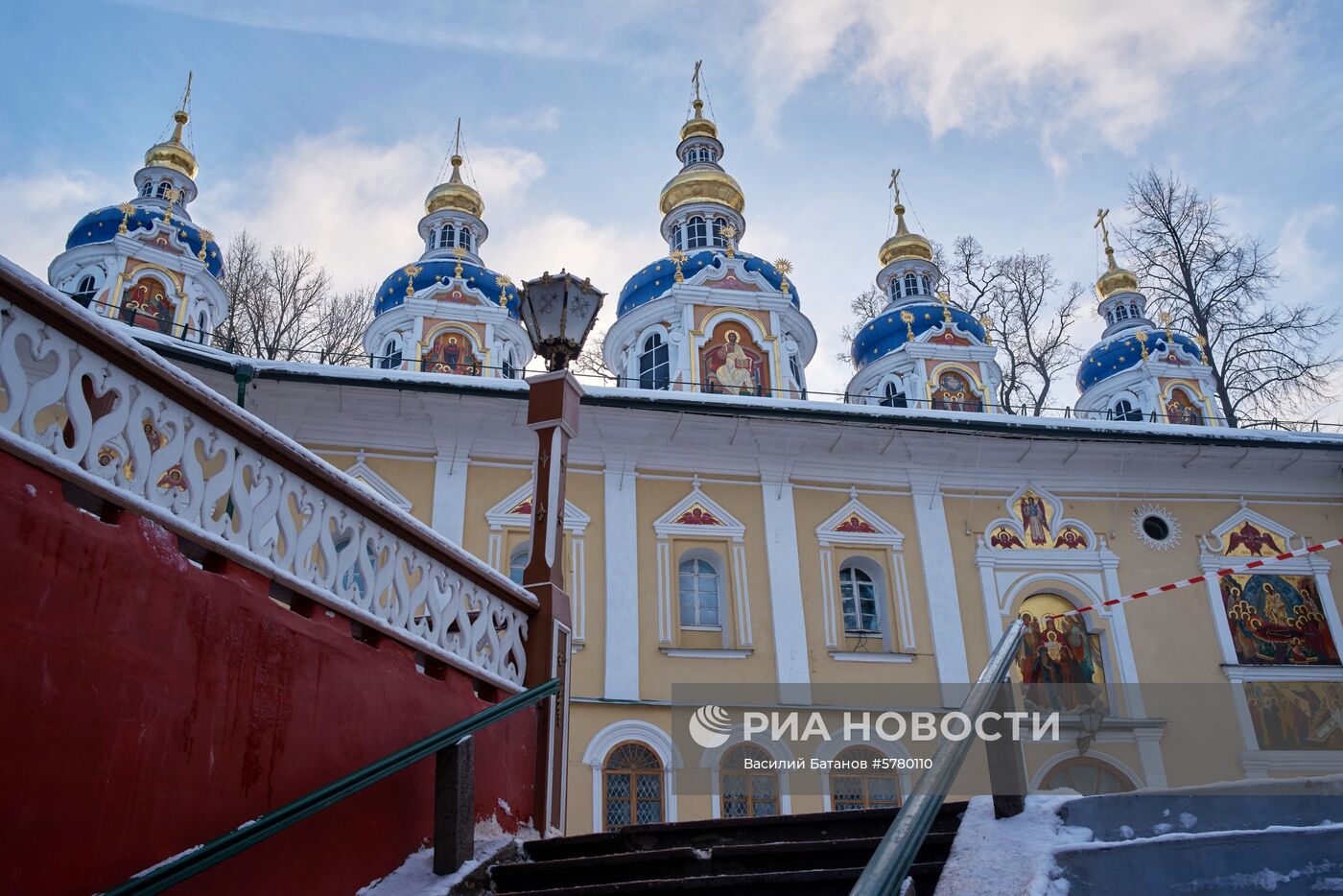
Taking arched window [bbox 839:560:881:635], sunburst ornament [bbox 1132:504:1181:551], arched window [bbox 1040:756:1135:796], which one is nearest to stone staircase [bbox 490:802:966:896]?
arched window [bbox 839:560:881:635]

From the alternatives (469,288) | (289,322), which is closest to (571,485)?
(469,288)

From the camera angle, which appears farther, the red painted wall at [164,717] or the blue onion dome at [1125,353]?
the blue onion dome at [1125,353]

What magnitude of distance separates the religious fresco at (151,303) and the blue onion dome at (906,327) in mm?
16307

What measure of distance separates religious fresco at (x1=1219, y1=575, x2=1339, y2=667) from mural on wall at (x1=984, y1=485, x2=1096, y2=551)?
2417mm

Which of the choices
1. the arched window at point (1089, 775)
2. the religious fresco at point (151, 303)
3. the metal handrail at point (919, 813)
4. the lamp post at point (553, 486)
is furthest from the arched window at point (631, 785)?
the religious fresco at point (151, 303)

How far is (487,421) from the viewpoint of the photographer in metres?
17.3

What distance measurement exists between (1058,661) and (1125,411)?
578 inches

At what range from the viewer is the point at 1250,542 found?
19219mm

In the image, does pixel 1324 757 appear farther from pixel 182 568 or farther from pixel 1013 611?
pixel 182 568

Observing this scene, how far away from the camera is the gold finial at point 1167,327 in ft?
99.6

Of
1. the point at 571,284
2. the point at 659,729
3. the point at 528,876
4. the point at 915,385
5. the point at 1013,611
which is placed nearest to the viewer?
the point at 528,876

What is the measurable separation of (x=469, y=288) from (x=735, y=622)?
1336 cm

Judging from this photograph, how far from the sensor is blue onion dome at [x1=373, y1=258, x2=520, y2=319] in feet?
89.6

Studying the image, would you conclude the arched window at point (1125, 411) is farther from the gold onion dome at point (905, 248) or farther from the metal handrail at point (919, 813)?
the metal handrail at point (919, 813)
